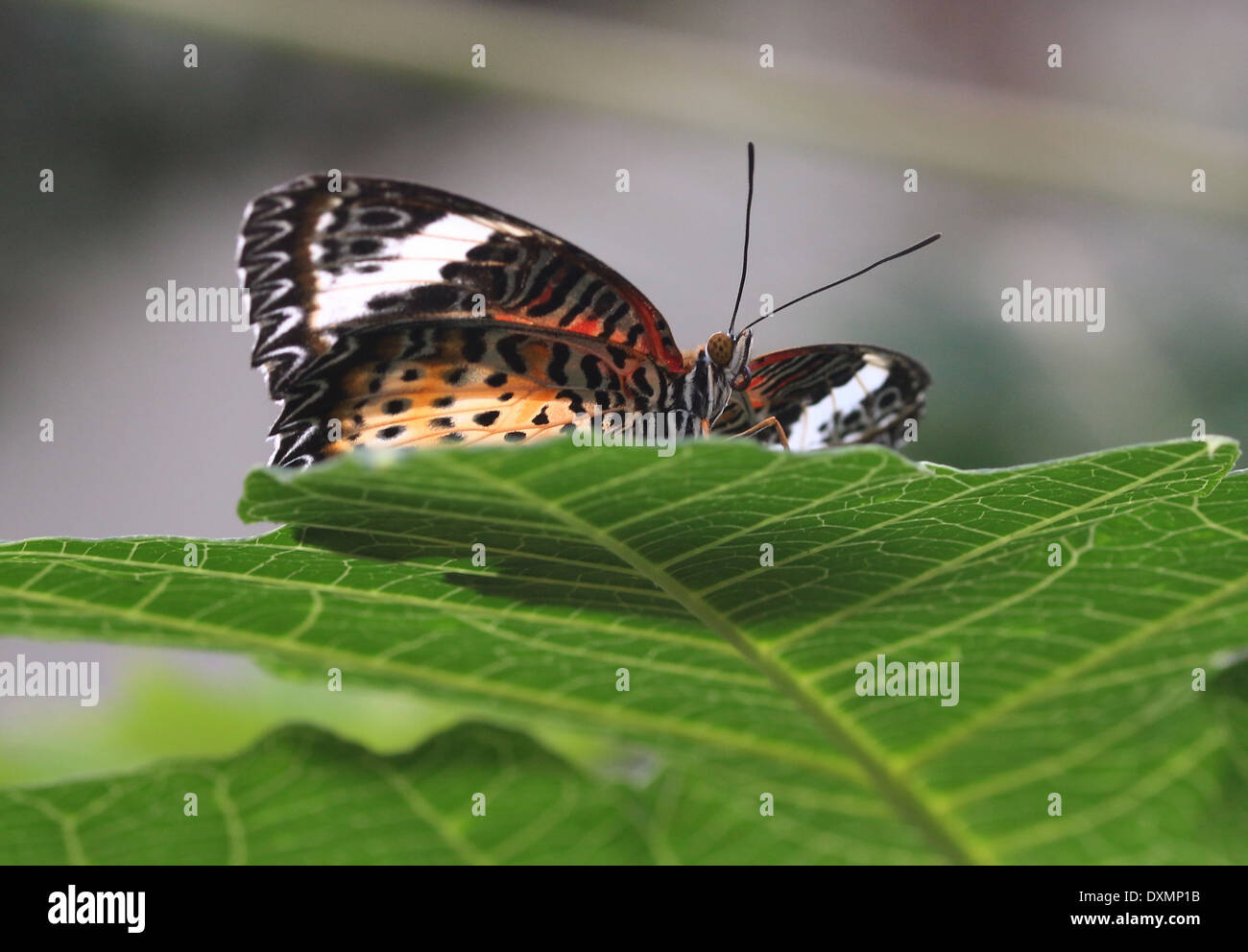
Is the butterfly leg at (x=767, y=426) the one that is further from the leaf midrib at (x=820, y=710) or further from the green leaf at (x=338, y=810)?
the green leaf at (x=338, y=810)

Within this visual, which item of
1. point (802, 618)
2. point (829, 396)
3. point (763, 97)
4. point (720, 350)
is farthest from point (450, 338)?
point (763, 97)

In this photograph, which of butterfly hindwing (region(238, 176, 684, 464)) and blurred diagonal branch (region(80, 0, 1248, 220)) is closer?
butterfly hindwing (region(238, 176, 684, 464))

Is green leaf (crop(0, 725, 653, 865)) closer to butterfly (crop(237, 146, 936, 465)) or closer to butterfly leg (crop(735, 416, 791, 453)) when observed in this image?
butterfly (crop(237, 146, 936, 465))

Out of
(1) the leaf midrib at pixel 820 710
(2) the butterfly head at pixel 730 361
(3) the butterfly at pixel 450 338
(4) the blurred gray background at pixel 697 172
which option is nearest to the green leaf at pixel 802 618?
(1) the leaf midrib at pixel 820 710

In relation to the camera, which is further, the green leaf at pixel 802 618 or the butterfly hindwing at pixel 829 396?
the butterfly hindwing at pixel 829 396

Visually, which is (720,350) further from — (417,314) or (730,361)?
(417,314)

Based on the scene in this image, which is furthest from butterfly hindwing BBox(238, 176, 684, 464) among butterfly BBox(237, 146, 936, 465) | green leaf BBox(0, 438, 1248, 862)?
green leaf BBox(0, 438, 1248, 862)
